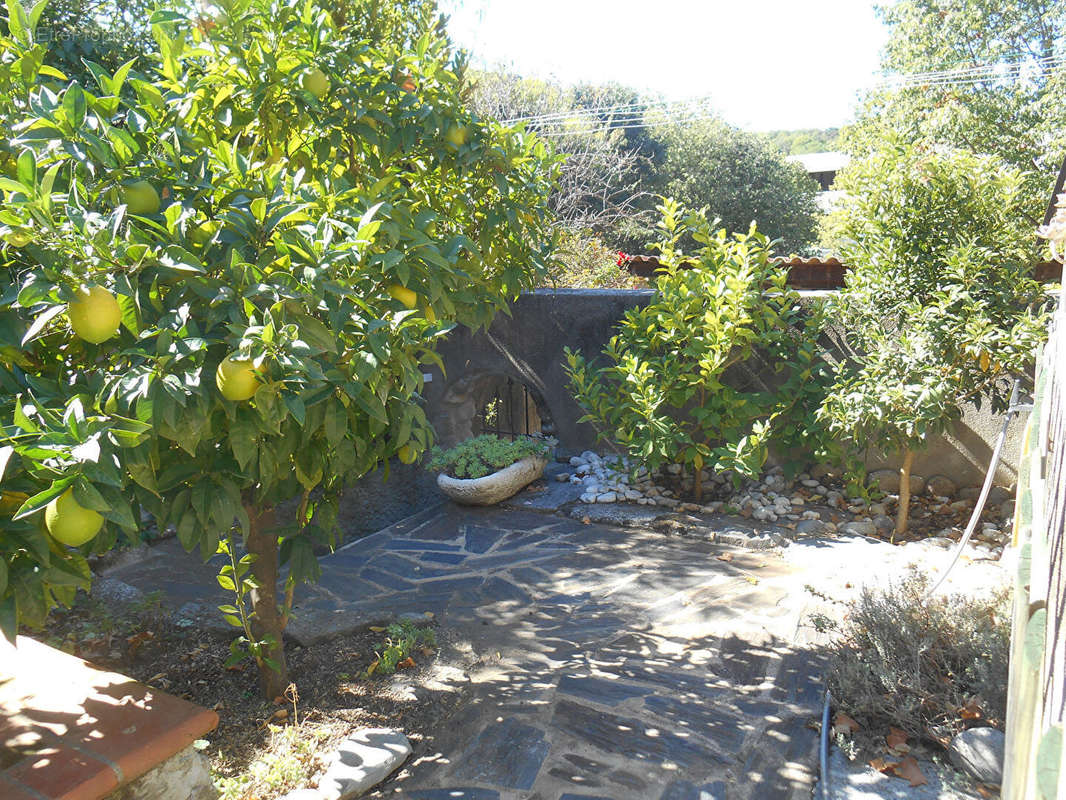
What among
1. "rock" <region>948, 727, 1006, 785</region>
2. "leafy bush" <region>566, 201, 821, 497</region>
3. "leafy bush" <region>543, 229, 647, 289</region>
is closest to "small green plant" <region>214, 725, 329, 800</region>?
"rock" <region>948, 727, 1006, 785</region>

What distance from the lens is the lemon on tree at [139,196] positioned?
2236mm

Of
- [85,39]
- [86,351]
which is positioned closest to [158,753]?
[86,351]

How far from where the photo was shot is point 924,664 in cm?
350

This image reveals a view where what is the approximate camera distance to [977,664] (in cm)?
327

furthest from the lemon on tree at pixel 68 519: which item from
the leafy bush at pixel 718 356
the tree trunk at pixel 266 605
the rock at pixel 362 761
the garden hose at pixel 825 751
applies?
the leafy bush at pixel 718 356

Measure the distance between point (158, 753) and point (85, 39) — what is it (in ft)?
16.7

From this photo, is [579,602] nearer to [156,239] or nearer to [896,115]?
[156,239]

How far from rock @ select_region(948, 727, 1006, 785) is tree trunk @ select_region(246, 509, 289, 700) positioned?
2.92 meters

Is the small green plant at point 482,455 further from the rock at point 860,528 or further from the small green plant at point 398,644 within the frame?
the rock at point 860,528

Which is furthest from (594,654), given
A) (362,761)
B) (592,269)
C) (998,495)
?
(592,269)

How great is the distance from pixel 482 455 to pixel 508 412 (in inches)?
119

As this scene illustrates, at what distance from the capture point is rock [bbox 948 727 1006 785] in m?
2.92

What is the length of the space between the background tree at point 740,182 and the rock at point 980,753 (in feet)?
62.3

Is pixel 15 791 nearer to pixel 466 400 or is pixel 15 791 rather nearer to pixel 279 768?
pixel 279 768
